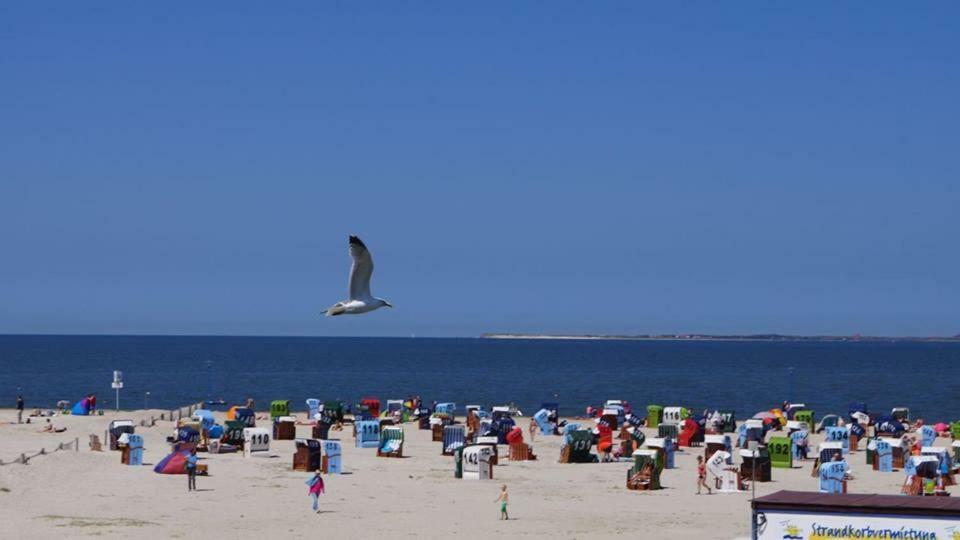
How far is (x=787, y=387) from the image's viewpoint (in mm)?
123500

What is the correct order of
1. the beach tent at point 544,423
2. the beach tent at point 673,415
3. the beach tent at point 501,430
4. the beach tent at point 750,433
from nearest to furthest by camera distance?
the beach tent at point 501,430, the beach tent at point 750,433, the beach tent at point 544,423, the beach tent at point 673,415

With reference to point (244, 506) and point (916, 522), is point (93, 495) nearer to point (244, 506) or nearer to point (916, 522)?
point (244, 506)

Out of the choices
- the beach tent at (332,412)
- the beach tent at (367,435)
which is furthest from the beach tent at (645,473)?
the beach tent at (332,412)

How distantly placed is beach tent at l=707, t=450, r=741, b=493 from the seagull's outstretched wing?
19711 millimetres

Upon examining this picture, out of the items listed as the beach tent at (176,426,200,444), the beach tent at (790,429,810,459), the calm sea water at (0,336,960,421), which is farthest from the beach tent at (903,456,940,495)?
the calm sea water at (0,336,960,421)

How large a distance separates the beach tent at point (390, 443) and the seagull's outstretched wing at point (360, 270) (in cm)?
2680

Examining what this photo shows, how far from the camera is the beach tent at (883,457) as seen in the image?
43312mm

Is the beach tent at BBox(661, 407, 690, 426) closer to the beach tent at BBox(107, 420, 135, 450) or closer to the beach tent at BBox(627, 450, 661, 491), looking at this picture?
the beach tent at BBox(627, 450, 661, 491)

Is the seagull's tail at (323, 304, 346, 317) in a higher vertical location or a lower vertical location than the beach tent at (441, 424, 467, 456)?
higher

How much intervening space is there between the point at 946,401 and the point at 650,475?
234ft

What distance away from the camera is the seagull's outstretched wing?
18.5 metres

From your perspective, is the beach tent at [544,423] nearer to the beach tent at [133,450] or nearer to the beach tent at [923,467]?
the beach tent at [133,450]

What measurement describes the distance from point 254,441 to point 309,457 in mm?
5095

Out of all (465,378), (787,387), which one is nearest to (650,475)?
(787,387)
